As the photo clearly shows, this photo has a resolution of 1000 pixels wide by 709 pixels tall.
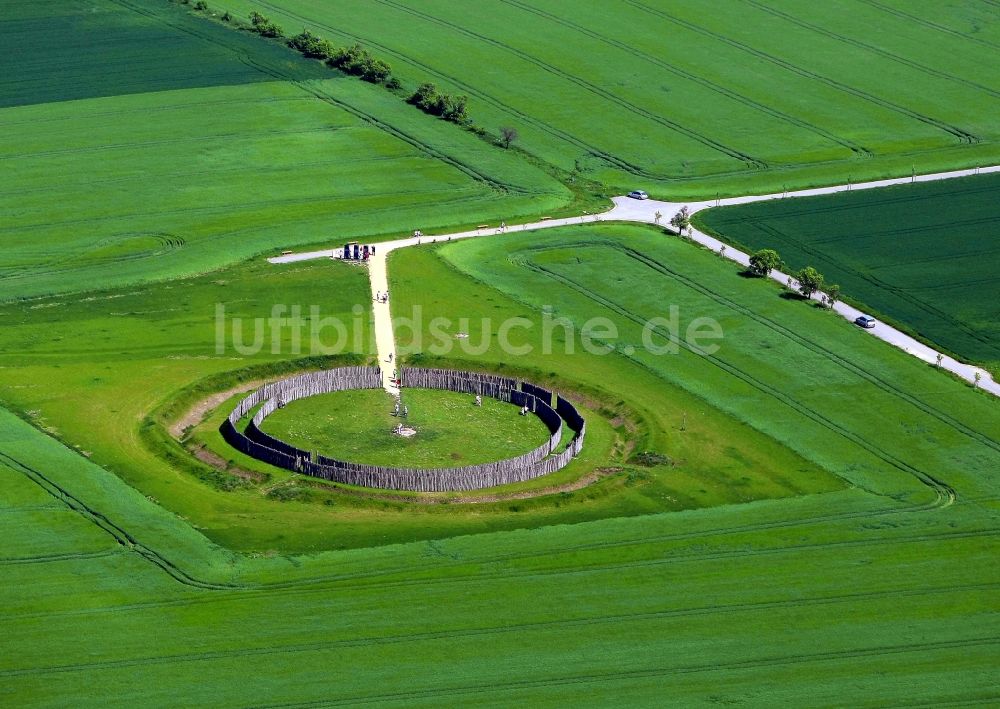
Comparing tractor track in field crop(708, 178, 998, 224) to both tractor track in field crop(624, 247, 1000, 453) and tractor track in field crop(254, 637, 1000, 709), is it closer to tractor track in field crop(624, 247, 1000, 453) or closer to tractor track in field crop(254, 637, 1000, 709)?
tractor track in field crop(624, 247, 1000, 453)

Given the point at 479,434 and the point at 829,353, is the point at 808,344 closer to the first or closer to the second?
the point at 829,353

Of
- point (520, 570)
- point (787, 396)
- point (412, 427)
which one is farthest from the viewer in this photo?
point (787, 396)

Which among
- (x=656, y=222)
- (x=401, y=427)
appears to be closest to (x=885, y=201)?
(x=656, y=222)

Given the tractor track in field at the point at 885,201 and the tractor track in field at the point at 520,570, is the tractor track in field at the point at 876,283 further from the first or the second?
the tractor track in field at the point at 520,570

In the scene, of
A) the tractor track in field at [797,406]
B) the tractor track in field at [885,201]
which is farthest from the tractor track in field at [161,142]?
the tractor track in field at [885,201]

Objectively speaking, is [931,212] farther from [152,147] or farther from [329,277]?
[152,147]

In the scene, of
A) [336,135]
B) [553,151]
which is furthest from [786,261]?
[336,135]
